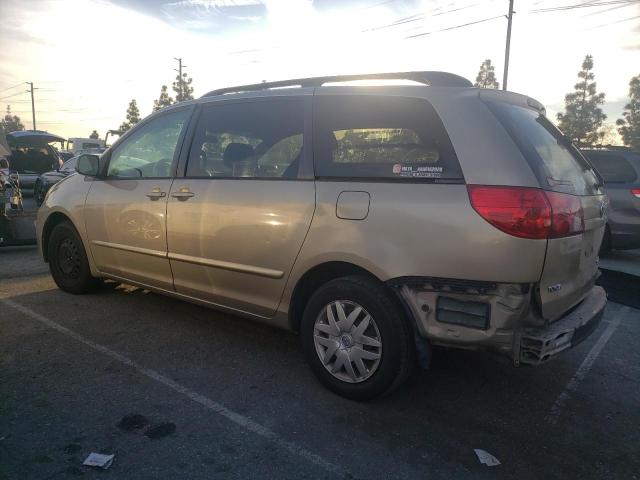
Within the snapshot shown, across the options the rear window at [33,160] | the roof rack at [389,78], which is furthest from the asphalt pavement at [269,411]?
the rear window at [33,160]

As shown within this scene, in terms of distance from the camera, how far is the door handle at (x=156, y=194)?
156 inches

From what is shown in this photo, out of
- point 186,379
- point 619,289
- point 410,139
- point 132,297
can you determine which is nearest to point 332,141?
point 410,139

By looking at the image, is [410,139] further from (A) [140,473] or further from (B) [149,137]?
(B) [149,137]

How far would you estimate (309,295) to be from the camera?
333 centimetres

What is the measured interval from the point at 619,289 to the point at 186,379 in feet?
17.2

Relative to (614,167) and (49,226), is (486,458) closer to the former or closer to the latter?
(49,226)

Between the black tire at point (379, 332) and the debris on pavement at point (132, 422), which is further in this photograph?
the black tire at point (379, 332)

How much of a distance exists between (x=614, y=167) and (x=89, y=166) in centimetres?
779

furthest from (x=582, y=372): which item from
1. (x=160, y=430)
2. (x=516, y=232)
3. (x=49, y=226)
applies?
(x=49, y=226)

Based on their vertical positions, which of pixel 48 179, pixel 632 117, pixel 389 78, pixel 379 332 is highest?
pixel 632 117

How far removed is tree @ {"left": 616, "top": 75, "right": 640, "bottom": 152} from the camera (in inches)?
2094

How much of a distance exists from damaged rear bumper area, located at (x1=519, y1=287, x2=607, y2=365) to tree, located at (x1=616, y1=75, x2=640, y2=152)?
59.1m

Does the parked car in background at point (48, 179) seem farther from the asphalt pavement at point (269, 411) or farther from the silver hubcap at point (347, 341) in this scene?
the silver hubcap at point (347, 341)

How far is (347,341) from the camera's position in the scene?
301 centimetres
